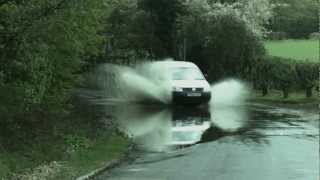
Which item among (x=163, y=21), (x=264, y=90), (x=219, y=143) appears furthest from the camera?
(x=163, y=21)

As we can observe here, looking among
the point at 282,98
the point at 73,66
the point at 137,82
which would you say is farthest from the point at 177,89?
the point at 73,66

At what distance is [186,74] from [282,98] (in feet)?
14.2

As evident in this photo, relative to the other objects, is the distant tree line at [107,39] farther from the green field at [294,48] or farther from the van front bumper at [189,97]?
the van front bumper at [189,97]

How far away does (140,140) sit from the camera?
18.3m

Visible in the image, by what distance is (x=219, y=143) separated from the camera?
1727 centimetres

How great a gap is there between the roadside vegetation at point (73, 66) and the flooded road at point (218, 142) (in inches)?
39.6

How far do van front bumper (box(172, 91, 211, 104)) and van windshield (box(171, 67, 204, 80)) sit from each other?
1.31 m

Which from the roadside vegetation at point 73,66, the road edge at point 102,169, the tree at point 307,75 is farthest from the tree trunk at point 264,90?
the road edge at point 102,169

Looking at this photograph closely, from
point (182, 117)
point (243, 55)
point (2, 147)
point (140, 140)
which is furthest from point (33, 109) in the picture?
point (243, 55)

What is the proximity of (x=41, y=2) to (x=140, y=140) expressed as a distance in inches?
217

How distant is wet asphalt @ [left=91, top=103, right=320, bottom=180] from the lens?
13.1 meters

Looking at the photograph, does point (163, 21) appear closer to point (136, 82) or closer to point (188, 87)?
point (136, 82)

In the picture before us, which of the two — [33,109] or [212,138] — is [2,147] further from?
[212,138]

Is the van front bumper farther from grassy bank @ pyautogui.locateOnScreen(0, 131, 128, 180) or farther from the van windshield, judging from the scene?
grassy bank @ pyautogui.locateOnScreen(0, 131, 128, 180)
